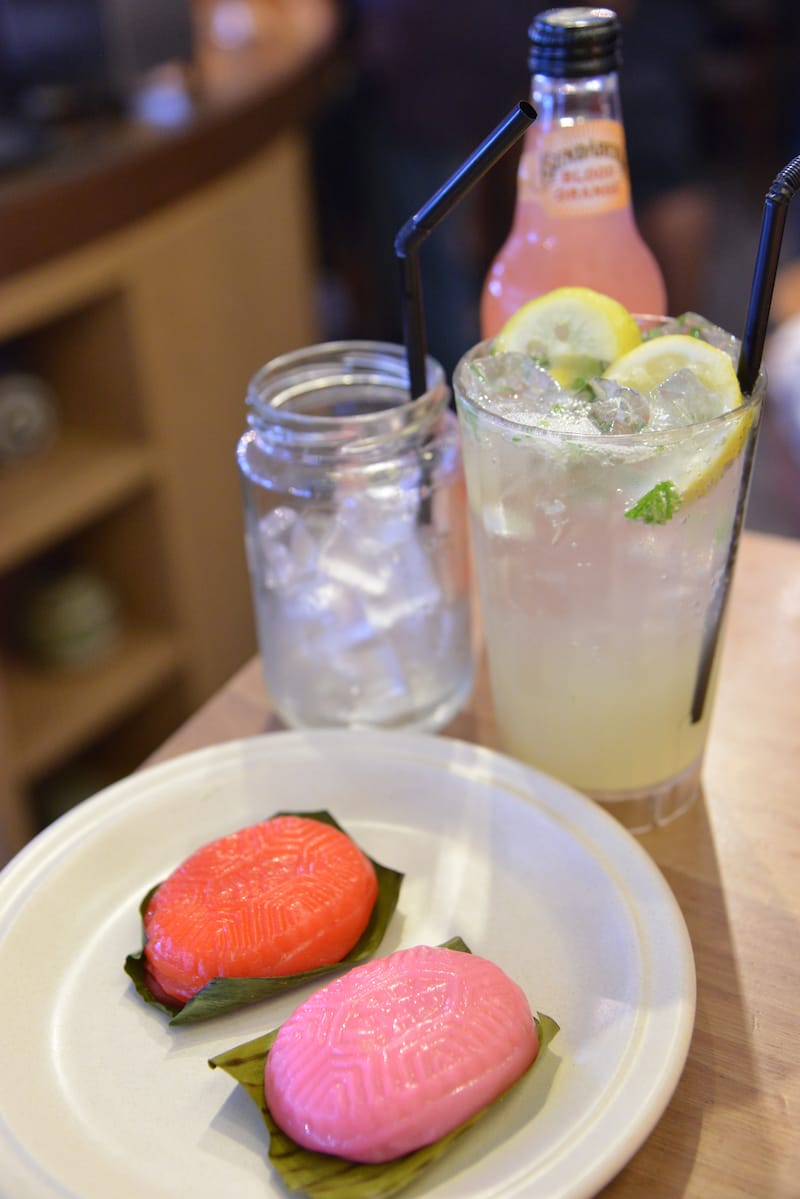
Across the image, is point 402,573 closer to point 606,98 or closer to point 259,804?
point 259,804

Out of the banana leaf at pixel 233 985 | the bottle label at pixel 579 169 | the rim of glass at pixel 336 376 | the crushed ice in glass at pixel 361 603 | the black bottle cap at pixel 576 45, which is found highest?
the black bottle cap at pixel 576 45

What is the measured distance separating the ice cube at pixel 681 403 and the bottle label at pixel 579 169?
21 cm

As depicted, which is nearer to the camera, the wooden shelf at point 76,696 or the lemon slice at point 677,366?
the lemon slice at point 677,366

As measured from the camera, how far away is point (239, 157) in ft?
6.22

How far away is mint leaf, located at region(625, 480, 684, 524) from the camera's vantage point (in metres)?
0.63

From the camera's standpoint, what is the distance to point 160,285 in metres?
1.76

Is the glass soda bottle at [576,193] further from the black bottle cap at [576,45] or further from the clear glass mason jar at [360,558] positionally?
the clear glass mason jar at [360,558]

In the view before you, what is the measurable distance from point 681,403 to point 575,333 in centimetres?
9

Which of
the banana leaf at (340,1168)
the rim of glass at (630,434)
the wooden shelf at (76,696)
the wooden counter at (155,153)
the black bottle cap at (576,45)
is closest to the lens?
the banana leaf at (340,1168)

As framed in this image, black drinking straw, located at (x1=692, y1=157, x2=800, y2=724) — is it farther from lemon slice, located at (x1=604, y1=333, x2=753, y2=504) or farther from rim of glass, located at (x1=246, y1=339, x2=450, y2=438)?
rim of glass, located at (x1=246, y1=339, x2=450, y2=438)

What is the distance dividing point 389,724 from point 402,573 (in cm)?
11

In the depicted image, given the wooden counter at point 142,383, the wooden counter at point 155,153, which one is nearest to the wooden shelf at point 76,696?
the wooden counter at point 142,383

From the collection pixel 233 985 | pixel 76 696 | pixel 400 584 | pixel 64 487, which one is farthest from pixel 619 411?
pixel 76 696

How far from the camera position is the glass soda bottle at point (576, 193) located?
0.76 metres
